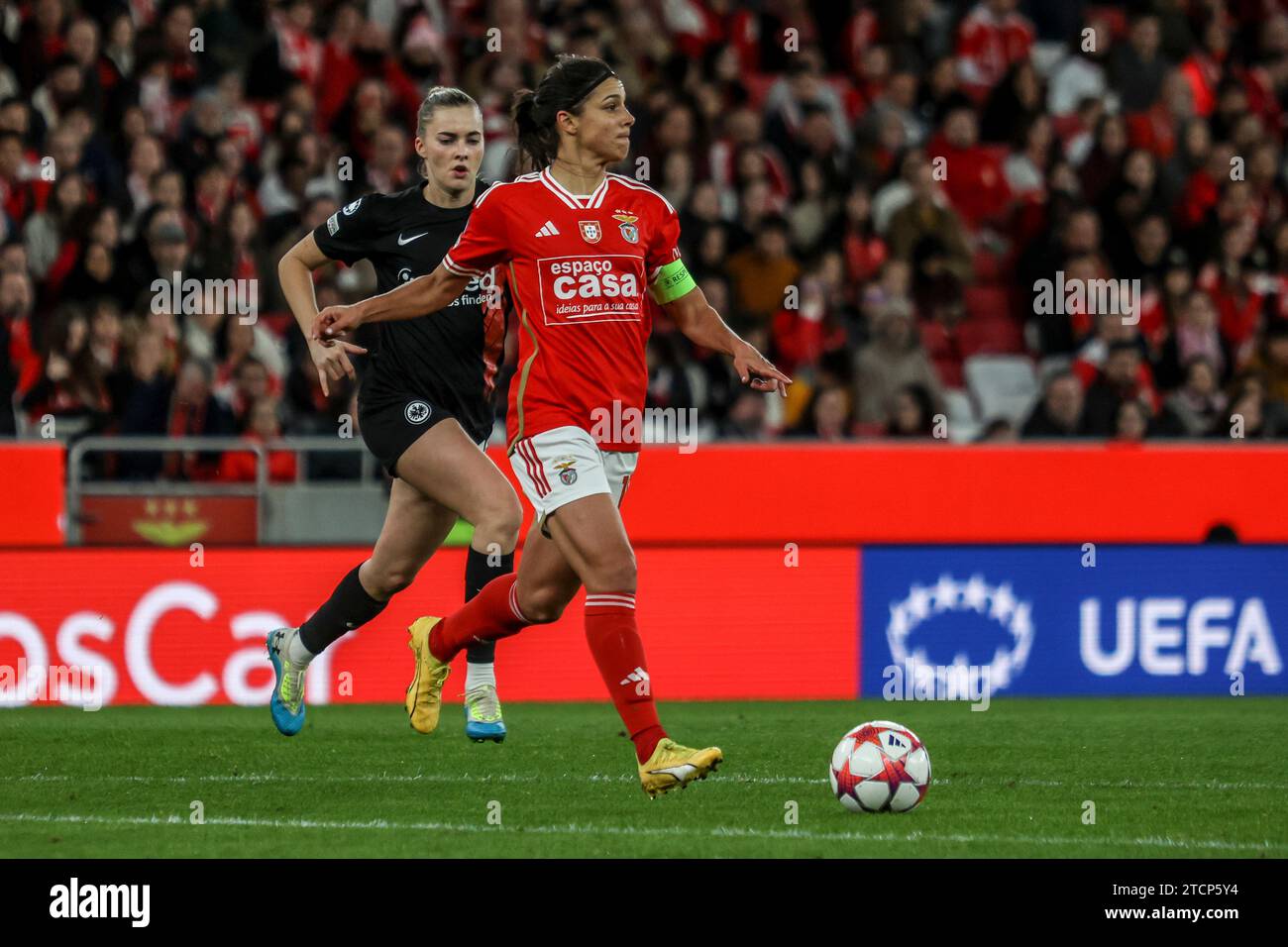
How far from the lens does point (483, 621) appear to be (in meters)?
7.65

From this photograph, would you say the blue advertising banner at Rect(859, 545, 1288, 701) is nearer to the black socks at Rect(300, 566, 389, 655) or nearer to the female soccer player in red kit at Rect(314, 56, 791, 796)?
the black socks at Rect(300, 566, 389, 655)

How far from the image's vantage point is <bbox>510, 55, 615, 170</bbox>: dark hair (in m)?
6.93

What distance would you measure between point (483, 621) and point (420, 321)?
131 centimetres

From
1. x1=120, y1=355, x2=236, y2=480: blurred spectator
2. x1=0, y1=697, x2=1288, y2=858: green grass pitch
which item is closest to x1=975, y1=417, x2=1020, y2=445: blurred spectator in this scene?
x1=0, y1=697, x2=1288, y2=858: green grass pitch

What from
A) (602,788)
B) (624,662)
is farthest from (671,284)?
(602,788)

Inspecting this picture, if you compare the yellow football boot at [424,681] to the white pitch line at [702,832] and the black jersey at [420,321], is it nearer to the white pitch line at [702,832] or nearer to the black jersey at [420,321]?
the black jersey at [420,321]

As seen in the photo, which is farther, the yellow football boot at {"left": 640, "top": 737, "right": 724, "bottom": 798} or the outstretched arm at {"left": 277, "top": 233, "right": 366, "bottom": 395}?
the outstretched arm at {"left": 277, "top": 233, "right": 366, "bottom": 395}

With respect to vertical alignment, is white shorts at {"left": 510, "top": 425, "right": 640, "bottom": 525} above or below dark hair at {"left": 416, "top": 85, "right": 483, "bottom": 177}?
below

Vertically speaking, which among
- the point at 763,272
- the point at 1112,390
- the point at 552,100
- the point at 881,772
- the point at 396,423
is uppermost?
the point at 763,272

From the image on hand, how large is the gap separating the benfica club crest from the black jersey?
1.38 meters

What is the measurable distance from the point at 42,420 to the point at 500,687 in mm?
3192

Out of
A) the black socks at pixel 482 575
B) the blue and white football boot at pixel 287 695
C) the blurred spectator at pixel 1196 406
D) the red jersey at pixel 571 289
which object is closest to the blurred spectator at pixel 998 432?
the blurred spectator at pixel 1196 406

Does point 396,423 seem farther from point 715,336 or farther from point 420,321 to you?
point 715,336
